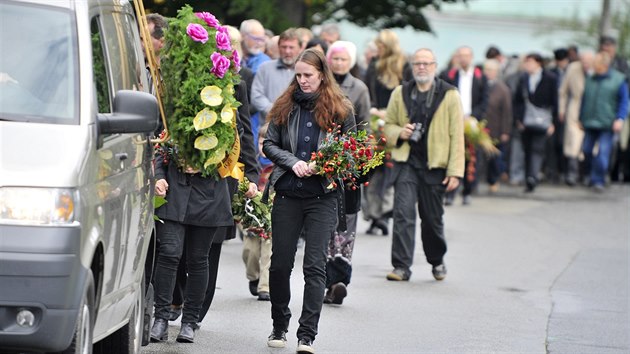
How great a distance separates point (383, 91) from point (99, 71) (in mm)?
9860

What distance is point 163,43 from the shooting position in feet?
30.6

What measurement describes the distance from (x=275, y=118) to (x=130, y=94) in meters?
2.80

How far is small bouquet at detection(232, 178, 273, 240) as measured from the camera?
10.7 metres

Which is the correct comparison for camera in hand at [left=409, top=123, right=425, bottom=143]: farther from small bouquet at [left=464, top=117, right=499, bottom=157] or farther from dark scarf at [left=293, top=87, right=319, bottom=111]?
small bouquet at [left=464, top=117, right=499, bottom=157]

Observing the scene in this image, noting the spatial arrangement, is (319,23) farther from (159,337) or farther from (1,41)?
(1,41)

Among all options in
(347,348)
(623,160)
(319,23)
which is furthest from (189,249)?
(319,23)

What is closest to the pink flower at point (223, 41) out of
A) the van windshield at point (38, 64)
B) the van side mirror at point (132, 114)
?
the van side mirror at point (132, 114)

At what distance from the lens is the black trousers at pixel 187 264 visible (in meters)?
9.32

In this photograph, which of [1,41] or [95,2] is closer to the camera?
[1,41]

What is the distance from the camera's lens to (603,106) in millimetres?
24359

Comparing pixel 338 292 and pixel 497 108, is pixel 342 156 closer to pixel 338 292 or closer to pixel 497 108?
pixel 338 292

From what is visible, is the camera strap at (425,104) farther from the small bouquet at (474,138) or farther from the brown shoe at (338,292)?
the small bouquet at (474,138)

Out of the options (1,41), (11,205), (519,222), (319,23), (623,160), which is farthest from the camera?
(319,23)

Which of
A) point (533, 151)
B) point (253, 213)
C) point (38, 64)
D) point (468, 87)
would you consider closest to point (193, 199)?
point (253, 213)
